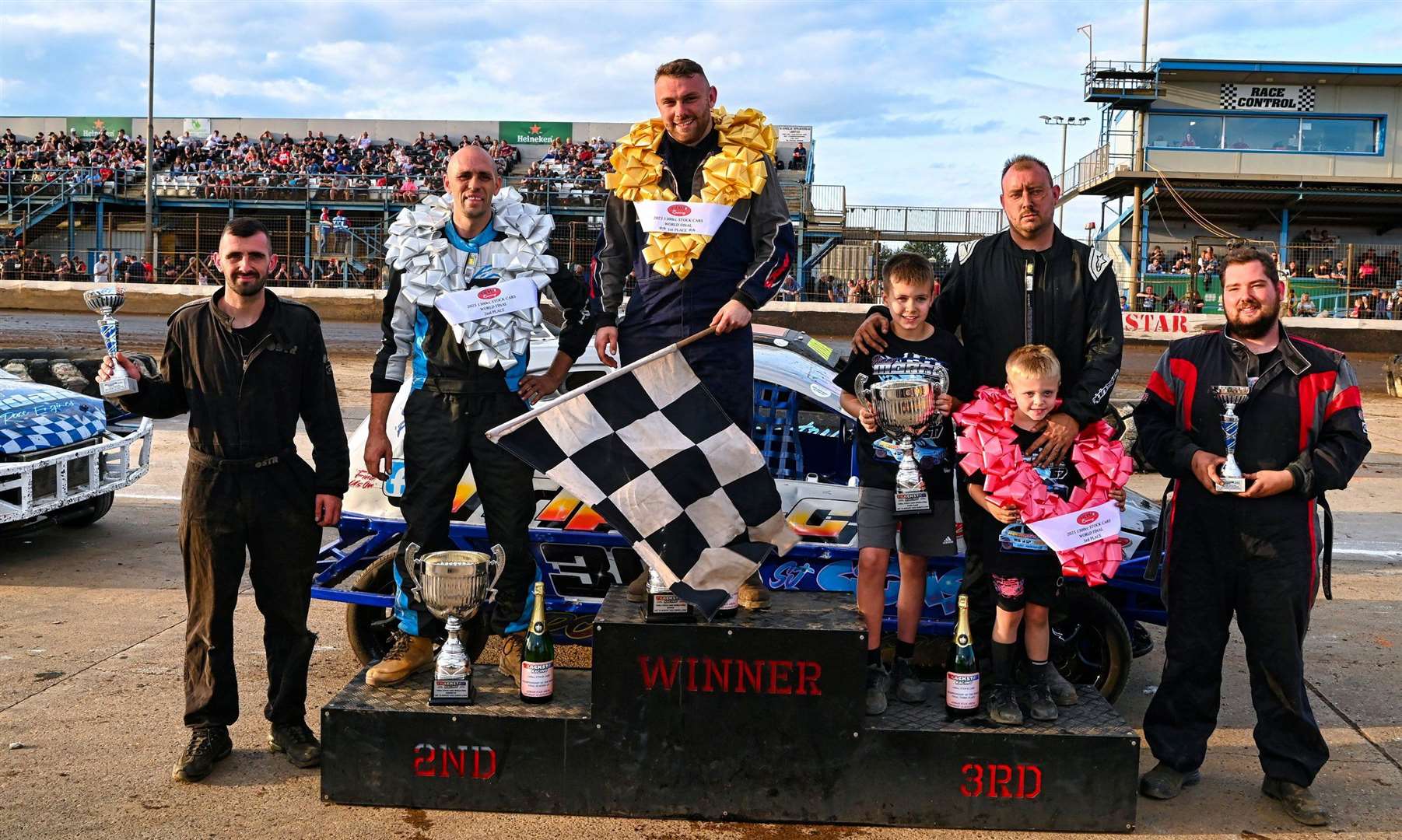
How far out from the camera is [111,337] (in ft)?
13.5

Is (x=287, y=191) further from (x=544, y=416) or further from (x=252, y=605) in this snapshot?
(x=544, y=416)

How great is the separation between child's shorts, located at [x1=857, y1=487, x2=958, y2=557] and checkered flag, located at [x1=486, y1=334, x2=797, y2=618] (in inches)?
14.3

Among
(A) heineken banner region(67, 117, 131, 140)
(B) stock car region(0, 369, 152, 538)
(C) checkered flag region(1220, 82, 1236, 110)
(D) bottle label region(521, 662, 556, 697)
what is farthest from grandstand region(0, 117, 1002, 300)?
(D) bottle label region(521, 662, 556, 697)

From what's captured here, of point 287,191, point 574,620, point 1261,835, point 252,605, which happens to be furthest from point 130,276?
point 1261,835

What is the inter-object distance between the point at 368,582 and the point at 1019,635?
2.78 metres

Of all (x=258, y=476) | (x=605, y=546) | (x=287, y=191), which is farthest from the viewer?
(x=287, y=191)

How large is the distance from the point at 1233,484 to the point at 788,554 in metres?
1.82

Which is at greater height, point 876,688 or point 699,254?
point 699,254

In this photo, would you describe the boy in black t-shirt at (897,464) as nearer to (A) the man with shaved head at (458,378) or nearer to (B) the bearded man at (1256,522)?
(B) the bearded man at (1256,522)

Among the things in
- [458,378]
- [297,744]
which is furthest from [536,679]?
[458,378]

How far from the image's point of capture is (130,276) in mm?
30672

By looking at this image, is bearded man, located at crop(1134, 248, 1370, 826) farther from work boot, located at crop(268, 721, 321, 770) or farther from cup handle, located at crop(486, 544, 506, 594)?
work boot, located at crop(268, 721, 321, 770)

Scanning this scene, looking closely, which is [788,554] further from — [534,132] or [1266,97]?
[534,132]

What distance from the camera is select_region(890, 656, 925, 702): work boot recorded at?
4289 mm
